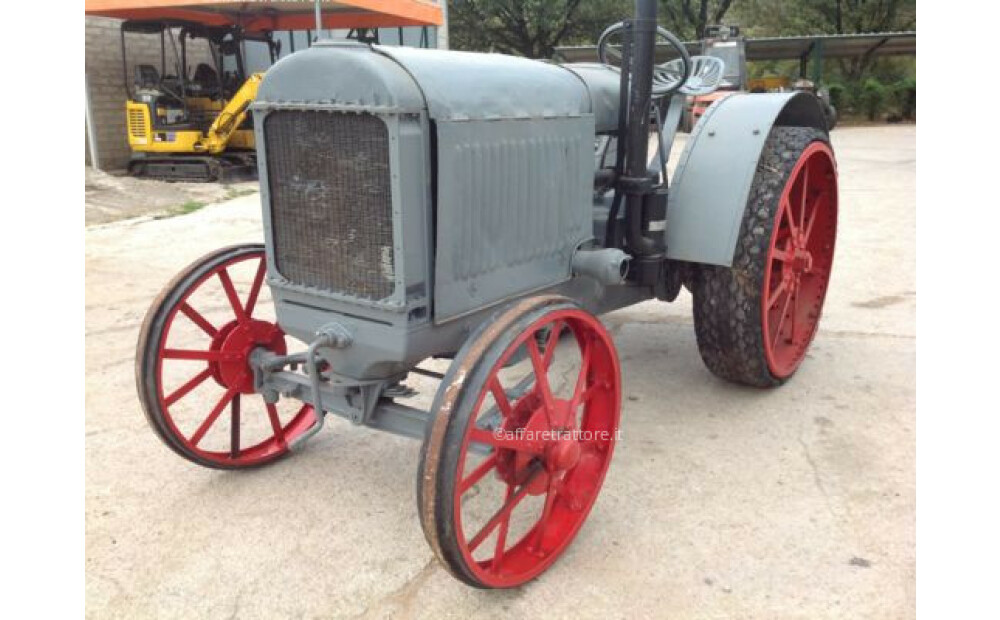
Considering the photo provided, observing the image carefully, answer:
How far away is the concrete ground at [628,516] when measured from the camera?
2221 millimetres

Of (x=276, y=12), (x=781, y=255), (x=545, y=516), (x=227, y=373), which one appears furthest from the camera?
(x=276, y=12)

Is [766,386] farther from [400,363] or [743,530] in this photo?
[400,363]

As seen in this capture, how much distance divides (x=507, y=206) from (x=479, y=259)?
0.20 m

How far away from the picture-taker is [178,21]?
37.1ft

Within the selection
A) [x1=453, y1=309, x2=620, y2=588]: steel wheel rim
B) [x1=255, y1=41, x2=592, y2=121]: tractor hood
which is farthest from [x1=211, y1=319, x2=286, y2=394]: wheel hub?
[x1=453, y1=309, x2=620, y2=588]: steel wheel rim

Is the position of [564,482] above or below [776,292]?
below

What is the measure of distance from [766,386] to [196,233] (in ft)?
19.6

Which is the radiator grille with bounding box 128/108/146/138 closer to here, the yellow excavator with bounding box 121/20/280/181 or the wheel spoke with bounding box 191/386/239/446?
the yellow excavator with bounding box 121/20/280/181

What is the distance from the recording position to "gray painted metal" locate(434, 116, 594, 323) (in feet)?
7.57

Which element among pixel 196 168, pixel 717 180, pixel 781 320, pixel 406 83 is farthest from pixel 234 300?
pixel 196 168

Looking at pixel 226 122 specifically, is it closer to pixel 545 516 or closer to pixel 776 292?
pixel 776 292

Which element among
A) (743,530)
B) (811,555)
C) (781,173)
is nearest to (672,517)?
(743,530)

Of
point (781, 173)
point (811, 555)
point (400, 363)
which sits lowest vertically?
point (811, 555)

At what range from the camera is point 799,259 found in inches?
139
